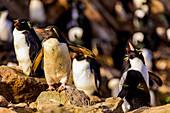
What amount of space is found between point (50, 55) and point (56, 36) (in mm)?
295

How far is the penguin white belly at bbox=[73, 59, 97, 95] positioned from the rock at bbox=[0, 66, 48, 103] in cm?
175

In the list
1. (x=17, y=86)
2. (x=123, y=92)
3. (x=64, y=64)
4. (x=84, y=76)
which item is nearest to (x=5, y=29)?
(x=84, y=76)

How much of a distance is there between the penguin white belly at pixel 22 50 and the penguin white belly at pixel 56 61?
1.05 metres

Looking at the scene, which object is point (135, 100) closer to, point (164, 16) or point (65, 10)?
point (65, 10)

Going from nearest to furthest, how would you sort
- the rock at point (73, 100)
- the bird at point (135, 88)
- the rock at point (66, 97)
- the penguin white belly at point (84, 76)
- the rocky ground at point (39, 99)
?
the rocky ground at point (39, 99) → the rock at point (73, 100) → the rock at point (66, 97) → the bird at point (135, 88) → the penguin white belly at point (84, 76)

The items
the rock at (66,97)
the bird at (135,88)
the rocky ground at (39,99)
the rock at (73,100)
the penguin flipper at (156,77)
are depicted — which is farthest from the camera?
the penguin flipper at (156,77)

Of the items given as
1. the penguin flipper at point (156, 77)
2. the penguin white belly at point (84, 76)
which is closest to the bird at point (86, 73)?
the penguin white belly at point (84, 76)

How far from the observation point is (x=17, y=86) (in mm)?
4609

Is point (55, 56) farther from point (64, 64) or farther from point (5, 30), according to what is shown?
point (5, 30)

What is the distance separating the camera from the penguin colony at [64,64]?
4.19m

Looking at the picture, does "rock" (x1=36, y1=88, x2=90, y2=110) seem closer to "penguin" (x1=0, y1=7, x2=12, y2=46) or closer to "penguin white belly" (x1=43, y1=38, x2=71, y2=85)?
"penguin white belly" (x1=43, y1=38, x2=71, y2=85)

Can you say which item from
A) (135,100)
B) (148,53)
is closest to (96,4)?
(148,53)

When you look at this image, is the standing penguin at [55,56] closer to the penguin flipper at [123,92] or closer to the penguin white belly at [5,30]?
the penguin flipper at [123,92]

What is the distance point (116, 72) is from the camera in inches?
442
